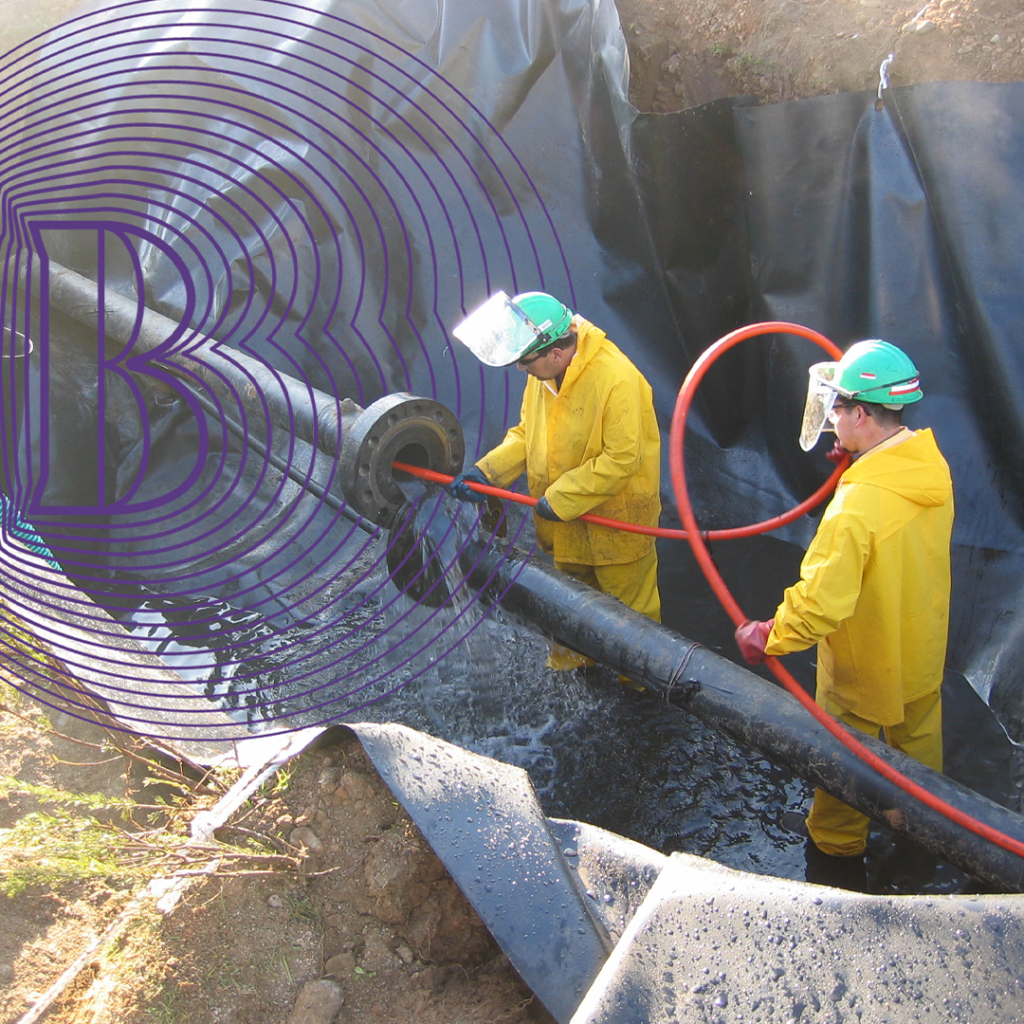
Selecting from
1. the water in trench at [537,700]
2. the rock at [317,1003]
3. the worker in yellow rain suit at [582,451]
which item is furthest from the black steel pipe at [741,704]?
the rock at [317,1003]

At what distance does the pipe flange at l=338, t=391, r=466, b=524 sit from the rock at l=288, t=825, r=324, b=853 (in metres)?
1.45

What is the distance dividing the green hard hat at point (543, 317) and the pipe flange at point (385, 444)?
0.57 meters

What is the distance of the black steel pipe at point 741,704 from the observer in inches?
91.7

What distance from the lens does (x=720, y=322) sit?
15.6 ft

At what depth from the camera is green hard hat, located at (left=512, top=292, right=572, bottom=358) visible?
127 inches

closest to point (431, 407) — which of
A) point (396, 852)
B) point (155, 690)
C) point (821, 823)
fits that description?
point (155, 690)

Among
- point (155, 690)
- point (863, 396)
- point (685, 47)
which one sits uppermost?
point (685, 47)

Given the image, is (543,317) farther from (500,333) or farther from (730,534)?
(730,534)

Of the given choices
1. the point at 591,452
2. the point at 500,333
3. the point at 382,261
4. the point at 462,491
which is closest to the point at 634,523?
the point at 591,452

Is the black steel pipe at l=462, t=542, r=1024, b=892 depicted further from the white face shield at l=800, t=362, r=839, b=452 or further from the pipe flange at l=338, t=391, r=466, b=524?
the white face shield at l=800, t=362, r=839, b=452

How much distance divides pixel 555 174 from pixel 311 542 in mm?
2532

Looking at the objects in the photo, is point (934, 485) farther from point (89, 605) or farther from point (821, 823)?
point (89, 605)

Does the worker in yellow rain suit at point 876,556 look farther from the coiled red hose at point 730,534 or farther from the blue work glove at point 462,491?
the blue work glove at point 462,491

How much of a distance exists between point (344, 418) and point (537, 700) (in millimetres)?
1571
